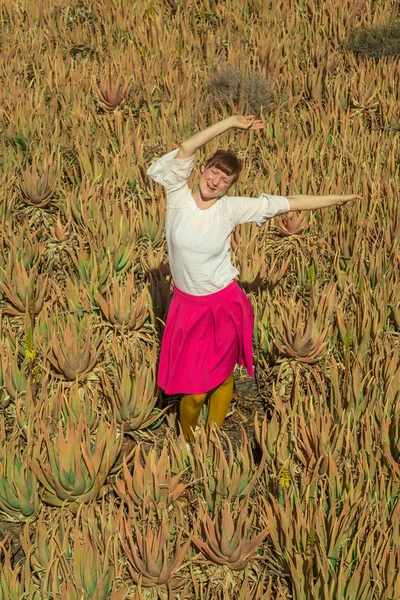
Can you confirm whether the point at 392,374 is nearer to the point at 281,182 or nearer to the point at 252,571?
the point at 252,571

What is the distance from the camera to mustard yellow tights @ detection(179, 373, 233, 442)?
10.2ft

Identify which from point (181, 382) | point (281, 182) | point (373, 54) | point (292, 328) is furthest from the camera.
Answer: point (373, 54)

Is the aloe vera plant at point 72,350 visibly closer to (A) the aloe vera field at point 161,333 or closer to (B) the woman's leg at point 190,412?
(A) the aloe vera field at point 161,333

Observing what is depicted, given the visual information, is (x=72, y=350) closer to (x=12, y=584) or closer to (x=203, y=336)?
(x=203, y=336)

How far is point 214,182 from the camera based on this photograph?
8.95 ft

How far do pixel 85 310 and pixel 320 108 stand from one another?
3.03 m

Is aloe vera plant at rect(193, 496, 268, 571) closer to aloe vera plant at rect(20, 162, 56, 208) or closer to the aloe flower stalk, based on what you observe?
the aloe flower stalk

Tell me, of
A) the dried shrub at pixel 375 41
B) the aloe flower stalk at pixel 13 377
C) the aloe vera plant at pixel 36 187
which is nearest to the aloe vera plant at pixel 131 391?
the aloe flower stalk at pixel 13 377

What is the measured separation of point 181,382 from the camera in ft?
9.92

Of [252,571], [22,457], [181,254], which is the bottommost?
[252,571]

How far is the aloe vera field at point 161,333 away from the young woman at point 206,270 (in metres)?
0.20

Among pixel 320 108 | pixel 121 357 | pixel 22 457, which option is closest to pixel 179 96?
pixel 320 108

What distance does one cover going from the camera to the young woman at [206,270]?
2777 millimetres

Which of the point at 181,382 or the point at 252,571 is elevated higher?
the point at 181,382
